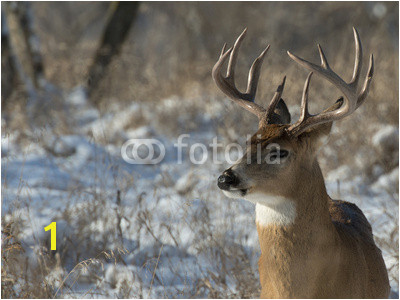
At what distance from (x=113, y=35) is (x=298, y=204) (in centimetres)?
786

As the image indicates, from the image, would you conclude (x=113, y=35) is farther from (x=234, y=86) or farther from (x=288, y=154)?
(x=288, y=154)

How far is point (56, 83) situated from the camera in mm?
11266

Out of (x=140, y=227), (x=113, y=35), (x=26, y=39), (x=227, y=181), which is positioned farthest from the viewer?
(x=26, y=39)

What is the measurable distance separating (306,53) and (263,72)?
2.77 metres

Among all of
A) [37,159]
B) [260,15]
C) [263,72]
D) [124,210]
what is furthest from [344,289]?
[260,15]

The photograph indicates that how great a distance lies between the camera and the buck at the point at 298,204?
10.1 feet

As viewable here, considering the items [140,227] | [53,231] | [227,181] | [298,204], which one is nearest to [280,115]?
[298,204]

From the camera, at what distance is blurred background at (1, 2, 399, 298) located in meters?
4.58

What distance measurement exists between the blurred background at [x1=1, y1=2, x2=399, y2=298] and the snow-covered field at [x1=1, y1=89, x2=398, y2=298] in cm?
2

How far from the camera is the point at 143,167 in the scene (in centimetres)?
734

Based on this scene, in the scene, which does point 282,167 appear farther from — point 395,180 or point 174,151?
point 174,151

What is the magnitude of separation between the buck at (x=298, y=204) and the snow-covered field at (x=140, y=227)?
108 centimetres

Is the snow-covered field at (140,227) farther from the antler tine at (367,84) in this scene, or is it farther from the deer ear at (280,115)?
the antler tine at (367,84)

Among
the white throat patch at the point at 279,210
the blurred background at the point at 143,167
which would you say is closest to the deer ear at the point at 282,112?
the white throat patch at the point at 279,210
